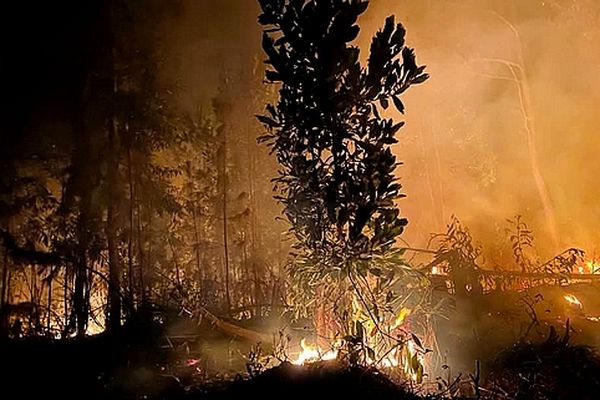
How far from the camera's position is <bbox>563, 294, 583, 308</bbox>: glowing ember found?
10102 millimetres

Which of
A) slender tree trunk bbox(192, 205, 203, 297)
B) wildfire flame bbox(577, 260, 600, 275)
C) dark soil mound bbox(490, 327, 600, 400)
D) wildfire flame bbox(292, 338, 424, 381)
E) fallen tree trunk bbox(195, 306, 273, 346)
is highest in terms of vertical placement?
slender tree trunk bbox(192, 205, 203, 297)

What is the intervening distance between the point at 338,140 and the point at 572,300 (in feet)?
21.1

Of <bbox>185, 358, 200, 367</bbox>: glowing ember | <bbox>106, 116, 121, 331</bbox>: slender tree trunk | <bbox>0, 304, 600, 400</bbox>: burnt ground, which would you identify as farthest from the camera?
<bbox>106, 116, 121, 331</bbox>: slender tree trunk

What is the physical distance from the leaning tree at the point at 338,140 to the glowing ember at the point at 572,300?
5.37m

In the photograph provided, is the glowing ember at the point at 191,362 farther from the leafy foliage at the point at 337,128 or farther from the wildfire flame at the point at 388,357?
the leafy foliage at the point at 337,128

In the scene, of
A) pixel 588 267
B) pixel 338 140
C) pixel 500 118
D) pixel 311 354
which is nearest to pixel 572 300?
pixel 311 354

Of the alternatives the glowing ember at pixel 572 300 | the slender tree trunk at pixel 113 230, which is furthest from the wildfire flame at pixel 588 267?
the slender tree trunk at pixel 113 230

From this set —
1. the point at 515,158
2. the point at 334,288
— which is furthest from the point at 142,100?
the point at 515,158

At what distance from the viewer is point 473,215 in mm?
21016

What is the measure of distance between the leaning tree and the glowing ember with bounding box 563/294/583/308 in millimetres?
5366

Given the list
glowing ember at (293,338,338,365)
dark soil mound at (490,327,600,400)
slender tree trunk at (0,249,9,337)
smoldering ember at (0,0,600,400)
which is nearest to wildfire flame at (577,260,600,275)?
smoldering ember at (0,0,600,400)

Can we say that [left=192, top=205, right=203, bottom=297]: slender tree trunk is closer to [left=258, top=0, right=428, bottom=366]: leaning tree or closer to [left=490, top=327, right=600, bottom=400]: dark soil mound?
[left=490, top=327, right=600, bottom=400]: dark soil mound

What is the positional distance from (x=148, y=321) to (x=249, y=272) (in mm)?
12032

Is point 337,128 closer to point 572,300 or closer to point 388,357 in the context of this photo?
point 388,357
